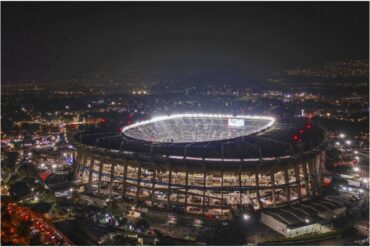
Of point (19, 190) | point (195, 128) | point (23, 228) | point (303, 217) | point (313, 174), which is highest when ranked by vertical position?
point (195, 128)

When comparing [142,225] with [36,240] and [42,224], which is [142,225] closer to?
[42,224]

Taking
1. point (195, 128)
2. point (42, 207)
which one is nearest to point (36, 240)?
point (42, 207)

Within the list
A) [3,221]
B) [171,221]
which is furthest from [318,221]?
[3,221]

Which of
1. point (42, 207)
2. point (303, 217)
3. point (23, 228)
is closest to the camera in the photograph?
point (23, 228)

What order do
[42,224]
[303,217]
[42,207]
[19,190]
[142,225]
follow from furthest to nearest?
1. [19,190]
2. [42,207]
3. [303,217]
4. [142,225]
5. [42,224]

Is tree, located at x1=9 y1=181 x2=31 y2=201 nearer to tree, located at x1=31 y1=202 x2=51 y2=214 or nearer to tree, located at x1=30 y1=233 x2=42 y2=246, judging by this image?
tree, located at x1=31 y1=202 x2=51 y2=214

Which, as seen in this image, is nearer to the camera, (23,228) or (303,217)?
(23,228)

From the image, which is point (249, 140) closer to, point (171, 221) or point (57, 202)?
point (171, 221)
